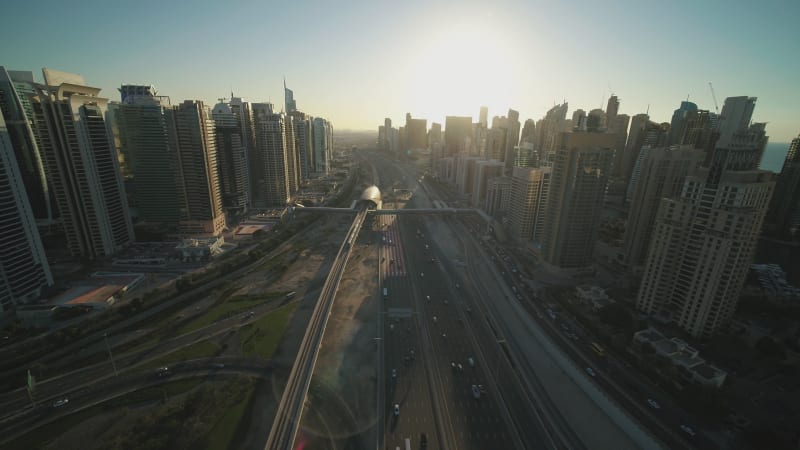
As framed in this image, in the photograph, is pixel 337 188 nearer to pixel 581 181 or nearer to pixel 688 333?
pixel 581 181

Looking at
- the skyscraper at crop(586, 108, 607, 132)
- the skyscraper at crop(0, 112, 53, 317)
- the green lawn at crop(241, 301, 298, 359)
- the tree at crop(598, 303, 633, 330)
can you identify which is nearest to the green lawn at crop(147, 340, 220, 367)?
the green lawn at crop(241, 301, 298, 359)

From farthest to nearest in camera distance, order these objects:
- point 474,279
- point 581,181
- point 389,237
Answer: point 389,237 → point 474,279 → point 581,181

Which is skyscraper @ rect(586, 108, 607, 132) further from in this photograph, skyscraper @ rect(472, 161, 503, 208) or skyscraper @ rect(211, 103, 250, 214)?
skyscraper @ rect(211, 103, 250, 214)

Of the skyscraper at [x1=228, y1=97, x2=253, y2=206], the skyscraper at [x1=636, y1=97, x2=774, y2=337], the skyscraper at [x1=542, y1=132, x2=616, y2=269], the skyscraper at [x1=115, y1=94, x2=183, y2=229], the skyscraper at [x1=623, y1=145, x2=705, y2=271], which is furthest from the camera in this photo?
the skyscraper at [x1=228, y1=97, x2=253, y2=206]

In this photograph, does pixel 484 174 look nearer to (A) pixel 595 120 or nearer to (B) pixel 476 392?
(A) pixel 595 120

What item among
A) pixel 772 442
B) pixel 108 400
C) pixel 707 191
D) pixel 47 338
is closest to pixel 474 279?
pixel 707 191

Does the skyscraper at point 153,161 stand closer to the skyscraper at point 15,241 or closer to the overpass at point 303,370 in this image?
the skyscraper at point 15,241
